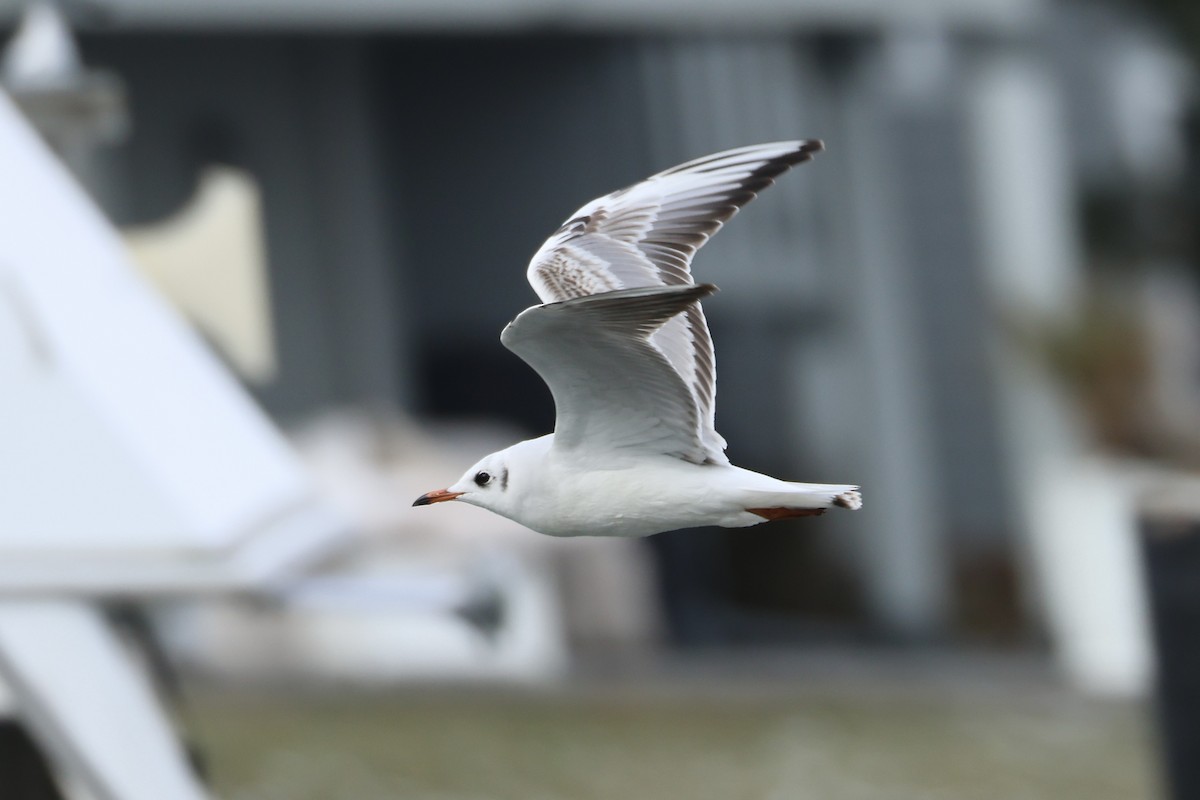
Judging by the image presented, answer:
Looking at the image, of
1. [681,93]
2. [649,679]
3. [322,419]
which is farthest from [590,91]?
[649,679]

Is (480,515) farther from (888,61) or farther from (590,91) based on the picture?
(888,61)

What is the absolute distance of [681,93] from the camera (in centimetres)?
661

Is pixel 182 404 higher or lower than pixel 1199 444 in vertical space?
higher

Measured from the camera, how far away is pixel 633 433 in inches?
38.7

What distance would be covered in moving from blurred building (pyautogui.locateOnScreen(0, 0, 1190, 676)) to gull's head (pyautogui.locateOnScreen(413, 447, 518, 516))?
5.70 feet

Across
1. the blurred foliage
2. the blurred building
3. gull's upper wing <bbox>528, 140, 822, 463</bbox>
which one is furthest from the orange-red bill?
the blurred foliage

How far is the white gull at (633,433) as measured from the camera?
35.4 inches

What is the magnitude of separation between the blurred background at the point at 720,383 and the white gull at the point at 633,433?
1100 millimetres

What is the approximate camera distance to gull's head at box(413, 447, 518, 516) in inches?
36.2

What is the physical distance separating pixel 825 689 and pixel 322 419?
2247 mm

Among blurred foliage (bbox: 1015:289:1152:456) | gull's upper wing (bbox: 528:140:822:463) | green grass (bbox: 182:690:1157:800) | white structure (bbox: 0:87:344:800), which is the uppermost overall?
gull's upper wing (bbox: 528:140:822:463)

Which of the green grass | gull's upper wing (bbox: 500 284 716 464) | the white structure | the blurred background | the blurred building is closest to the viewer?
gull's upper wing (bbox: 500 284 716 464)

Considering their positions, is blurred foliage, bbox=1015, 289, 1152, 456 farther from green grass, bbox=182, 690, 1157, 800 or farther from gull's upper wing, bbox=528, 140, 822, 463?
gull's upper wing, bbox=528, 140, 822, 463

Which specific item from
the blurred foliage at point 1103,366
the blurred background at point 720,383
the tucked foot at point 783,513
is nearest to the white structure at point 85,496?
the blurred background at point 720,383
